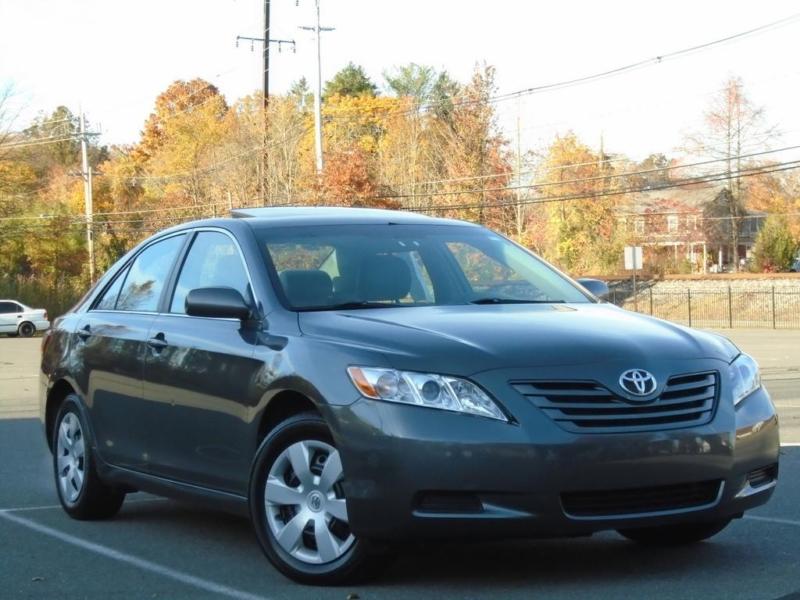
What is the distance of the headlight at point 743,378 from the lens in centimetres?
592

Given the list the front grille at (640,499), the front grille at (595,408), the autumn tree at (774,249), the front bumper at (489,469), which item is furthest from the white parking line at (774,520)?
the autumn tree at (774,249)

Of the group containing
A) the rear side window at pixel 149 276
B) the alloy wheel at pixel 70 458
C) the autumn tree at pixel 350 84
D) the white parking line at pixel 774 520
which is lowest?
the white parking line at pixel 774 520

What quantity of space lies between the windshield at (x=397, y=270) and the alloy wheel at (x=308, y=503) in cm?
80

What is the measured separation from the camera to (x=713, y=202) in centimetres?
8850

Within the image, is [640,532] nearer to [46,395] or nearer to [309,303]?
[309,303]

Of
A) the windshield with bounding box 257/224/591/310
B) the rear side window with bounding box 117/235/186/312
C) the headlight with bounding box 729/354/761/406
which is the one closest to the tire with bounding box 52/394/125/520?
the rear side window with bounding box 117/235/186/312

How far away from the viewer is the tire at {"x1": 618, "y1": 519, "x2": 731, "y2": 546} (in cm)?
651

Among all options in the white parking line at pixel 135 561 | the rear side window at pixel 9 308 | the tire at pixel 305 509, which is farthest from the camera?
the rear side window at pixel 9 308

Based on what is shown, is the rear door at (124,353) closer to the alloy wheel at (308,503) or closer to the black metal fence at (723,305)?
the alloy wheel at (308,503)

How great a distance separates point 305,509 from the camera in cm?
586

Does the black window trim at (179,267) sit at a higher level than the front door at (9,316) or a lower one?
higher

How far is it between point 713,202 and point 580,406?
85465 millimetres

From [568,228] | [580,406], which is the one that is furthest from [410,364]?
[568,228]

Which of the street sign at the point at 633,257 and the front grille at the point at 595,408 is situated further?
the street sign at the point at 633,257
